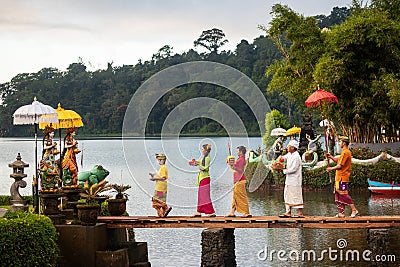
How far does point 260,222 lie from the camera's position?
40.3 feet

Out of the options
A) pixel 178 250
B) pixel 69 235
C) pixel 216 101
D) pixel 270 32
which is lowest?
pixel 178 250

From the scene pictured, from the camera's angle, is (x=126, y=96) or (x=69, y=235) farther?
(x=126, y=96)

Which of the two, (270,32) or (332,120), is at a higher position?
(270,32)

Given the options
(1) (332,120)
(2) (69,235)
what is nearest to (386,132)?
(1) (332,120)

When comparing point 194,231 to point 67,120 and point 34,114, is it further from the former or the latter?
point 34,114

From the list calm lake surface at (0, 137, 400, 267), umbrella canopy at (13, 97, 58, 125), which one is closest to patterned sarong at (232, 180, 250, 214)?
calm lake surface at (0, 137, 400, 267)

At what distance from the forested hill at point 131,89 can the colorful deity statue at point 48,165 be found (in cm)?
210

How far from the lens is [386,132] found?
103 ft

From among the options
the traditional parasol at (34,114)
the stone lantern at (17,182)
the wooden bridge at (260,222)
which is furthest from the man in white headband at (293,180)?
the stone lantern at (17,182)

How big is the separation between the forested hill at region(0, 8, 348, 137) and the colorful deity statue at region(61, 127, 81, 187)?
1.94 m

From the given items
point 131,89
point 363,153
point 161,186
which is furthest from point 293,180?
point 131,89

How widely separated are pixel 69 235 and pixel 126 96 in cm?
4477

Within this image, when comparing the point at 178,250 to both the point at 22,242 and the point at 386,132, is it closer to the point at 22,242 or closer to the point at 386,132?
the point at 22,242

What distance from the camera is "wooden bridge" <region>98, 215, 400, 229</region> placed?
12.1 meters
